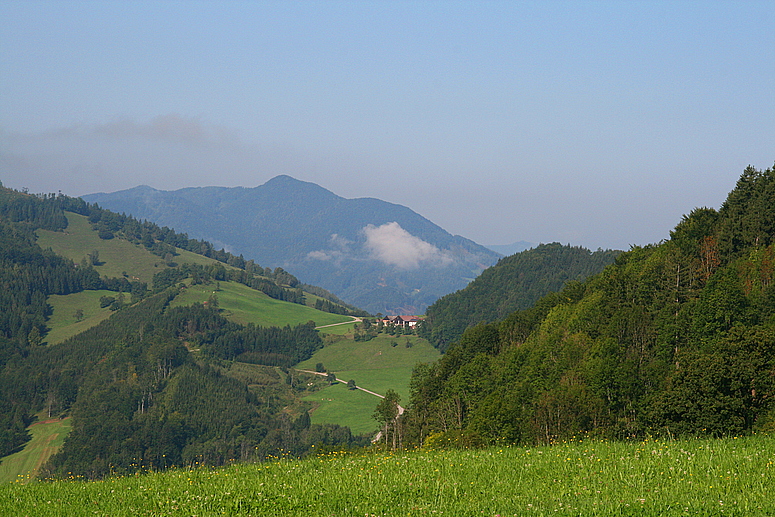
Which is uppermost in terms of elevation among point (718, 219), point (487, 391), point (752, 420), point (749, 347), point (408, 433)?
point (718, 219)

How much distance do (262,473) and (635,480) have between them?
10.9 m

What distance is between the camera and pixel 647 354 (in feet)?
272

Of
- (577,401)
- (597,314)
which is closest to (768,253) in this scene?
(597,314)

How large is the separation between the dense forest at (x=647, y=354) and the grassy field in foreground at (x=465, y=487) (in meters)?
20.0

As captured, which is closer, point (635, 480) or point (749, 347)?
point (635, 480)

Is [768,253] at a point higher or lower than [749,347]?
higher

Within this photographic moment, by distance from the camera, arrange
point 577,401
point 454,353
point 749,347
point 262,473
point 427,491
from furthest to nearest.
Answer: point 454,353 < point 577,401 < point 749,347 < point 262,473 < point 427,491

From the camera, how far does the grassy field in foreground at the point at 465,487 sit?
16.0 m

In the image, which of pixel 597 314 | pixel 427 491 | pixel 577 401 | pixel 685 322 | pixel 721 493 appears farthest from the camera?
pixel 597 314

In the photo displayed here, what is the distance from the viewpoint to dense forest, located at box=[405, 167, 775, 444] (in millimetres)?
43969

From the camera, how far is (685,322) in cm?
7725

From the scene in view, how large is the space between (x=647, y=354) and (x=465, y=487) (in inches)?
2807

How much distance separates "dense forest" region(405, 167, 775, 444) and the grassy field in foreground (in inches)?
789

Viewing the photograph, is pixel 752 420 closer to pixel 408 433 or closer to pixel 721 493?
pixel 721 493
